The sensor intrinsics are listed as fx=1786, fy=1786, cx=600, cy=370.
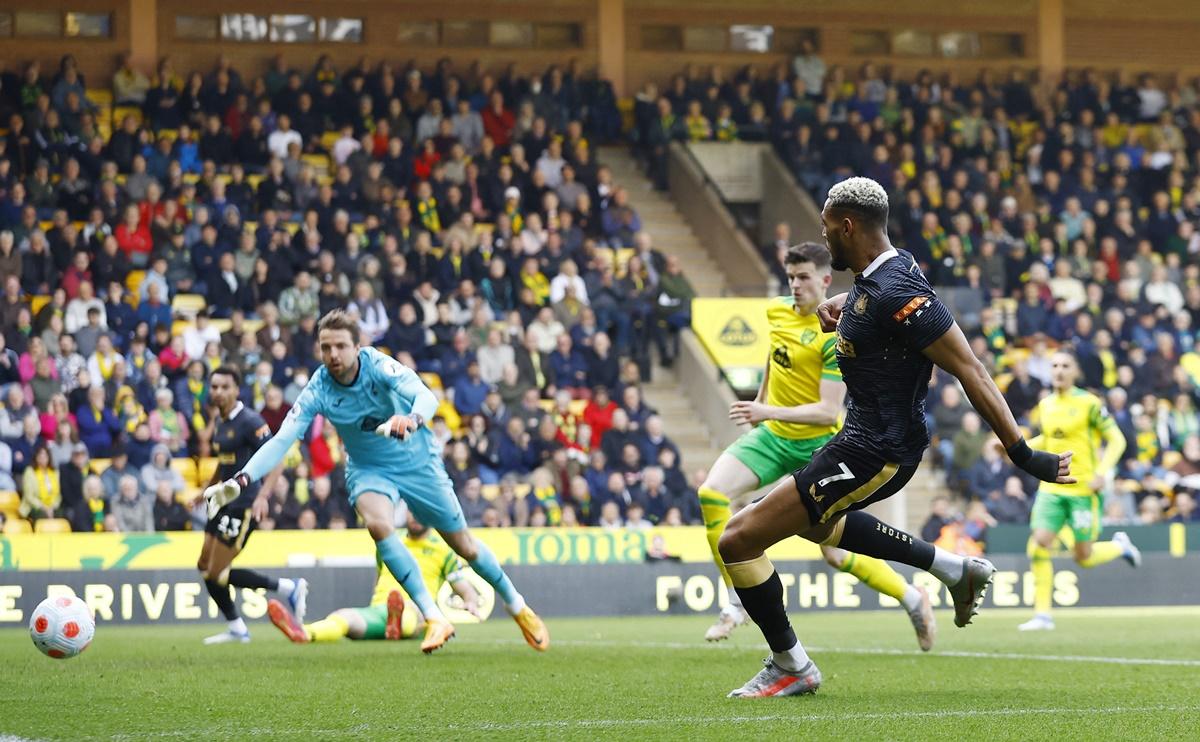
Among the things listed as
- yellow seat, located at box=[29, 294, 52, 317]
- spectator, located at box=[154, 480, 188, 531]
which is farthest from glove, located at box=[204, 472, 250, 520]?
yellow seat, located at box=[29, 294, 52, 317]

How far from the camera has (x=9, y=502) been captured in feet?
62.6

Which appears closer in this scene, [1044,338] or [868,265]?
[868,265]

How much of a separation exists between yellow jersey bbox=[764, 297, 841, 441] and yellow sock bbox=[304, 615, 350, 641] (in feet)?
11.5

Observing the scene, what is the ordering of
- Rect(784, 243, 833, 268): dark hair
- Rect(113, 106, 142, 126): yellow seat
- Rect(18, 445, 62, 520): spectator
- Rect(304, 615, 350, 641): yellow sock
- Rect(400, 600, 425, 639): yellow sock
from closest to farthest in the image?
Rect(784, 243, 833, 268): dark hair < Rect(304, 615, 350, 641): yellow sock < Rect(400, 600, 425, 639): yellow sock < Rect(18, 445, 62, 520): spectator < Rect(113, 106, 142, 126): yellow seat

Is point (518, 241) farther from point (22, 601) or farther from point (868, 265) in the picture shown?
point (868, 265)

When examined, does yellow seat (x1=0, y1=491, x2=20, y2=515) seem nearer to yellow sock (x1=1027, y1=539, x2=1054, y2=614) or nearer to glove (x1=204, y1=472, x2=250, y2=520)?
glove (x1=204, y1=472, x2=250, y2=520)

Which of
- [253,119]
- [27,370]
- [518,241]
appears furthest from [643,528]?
[253,119]

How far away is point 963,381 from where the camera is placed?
7.42 meters

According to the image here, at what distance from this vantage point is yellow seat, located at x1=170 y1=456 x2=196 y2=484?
19844 mm

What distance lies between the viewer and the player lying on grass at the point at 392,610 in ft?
39.6

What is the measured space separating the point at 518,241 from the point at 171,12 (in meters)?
7.10

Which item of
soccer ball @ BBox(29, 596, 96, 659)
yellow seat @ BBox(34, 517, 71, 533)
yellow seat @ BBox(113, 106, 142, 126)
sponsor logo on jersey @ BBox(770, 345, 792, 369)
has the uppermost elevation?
yellow seat @ BBox(113, 106, 142, 126)

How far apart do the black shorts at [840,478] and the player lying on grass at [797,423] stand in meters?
2.55

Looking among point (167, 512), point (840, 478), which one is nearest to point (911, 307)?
point (840, 478)
